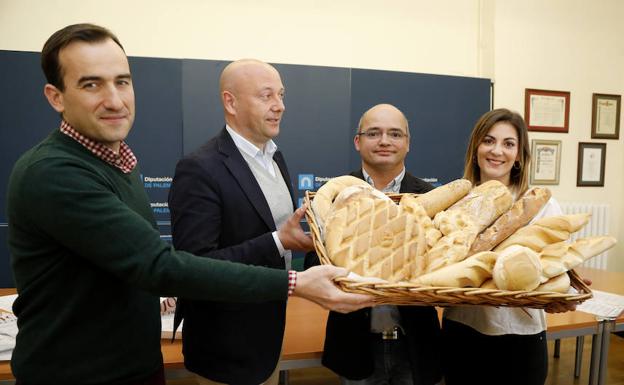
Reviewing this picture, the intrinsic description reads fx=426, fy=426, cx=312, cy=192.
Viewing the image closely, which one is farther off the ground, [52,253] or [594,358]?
[52,253]

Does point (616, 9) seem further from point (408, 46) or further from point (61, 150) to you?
point (61, 150)

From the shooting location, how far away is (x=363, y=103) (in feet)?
10.0

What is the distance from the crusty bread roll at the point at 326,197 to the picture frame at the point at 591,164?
3786 millimetres

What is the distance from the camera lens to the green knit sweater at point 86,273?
2.88ft

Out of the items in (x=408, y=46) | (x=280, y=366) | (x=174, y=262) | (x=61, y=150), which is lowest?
(x=280, y=366)

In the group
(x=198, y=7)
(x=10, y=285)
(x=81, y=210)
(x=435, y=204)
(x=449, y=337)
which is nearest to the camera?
(x=81, y=210)

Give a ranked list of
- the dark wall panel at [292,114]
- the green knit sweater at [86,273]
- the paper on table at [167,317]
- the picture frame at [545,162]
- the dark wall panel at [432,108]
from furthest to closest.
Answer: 1. the picture frame at [545,162]
2. the dark wall panel at [432,108]
3. the dark wall panel at [292,114]
4. the paper on table at [167,317]
5. the green knit sweater at [86,273]

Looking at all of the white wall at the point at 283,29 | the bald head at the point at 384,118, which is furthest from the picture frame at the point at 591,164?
the bald head at the point at 384,118

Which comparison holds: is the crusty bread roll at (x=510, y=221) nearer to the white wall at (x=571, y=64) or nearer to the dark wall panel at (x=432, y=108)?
the dark wall panel at (x=432, y=108)

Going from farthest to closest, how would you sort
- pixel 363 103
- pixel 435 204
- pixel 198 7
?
pixel 198 7 < pixel 363 103 < pixel 435 204

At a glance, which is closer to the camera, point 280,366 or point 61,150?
point 61,150

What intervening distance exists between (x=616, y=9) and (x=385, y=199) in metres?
4.50

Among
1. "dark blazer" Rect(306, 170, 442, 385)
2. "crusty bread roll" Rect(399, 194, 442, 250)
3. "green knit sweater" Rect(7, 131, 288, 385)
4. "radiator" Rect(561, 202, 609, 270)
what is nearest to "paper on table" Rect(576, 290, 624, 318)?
"dark blazer" Rect(306, 170, 442, 385)

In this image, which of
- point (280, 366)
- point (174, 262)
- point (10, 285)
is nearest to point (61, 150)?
point (174, 262)
